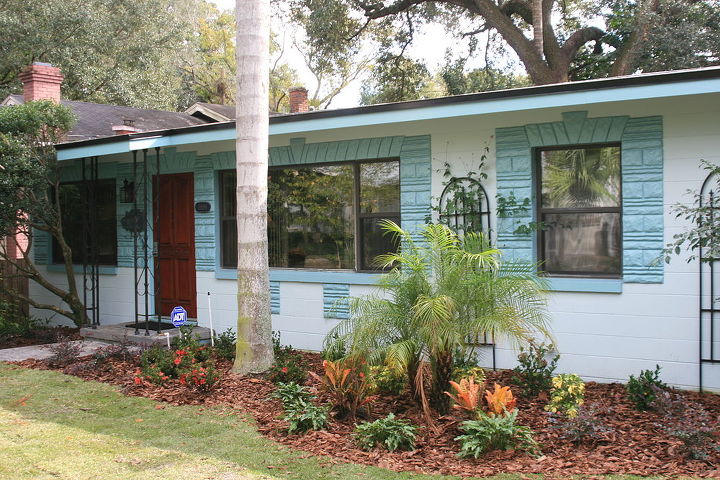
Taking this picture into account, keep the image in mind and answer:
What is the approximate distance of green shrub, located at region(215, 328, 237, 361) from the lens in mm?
8305

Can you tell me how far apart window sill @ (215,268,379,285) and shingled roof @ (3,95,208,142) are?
189 inches

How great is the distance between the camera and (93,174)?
429 inches

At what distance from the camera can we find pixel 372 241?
873cm

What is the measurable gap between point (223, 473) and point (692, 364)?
15.2 ft

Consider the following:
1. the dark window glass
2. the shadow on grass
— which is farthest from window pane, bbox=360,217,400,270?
the dark window glass

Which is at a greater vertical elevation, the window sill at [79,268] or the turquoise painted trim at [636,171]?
the turquoise painted trim at [636,171]

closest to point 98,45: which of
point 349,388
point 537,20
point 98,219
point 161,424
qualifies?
point 98,219

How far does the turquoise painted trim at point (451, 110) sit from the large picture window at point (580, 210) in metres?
0.88

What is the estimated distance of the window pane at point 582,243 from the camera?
7.12 metres

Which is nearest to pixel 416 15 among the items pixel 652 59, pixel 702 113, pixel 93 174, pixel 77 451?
pixel 652 59

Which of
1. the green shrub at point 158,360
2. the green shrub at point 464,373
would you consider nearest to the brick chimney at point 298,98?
the green shrub at point 158,360

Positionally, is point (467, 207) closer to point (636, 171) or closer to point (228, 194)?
point (636, 171)

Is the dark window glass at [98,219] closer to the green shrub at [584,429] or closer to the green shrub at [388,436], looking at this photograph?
the green shrub at [388,436]

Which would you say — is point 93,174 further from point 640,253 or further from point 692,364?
point 692,364
